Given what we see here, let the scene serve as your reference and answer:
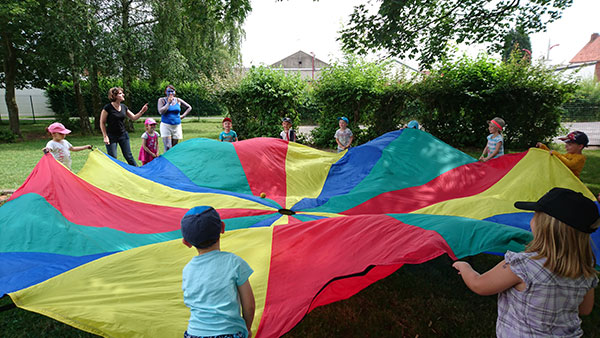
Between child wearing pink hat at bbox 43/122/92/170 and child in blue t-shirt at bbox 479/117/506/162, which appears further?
child in blue t-shirt at bbox 479/117/506/162

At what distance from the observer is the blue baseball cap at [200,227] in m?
1.46

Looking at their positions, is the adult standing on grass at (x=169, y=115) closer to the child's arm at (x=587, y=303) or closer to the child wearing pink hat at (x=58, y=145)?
the child wearing pink hat at (x=58, y=145)

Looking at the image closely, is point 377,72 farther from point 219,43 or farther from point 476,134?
point 219,43

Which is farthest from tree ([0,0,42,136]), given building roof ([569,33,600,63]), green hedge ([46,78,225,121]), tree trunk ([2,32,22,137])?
building roof ([569,33,600,63])

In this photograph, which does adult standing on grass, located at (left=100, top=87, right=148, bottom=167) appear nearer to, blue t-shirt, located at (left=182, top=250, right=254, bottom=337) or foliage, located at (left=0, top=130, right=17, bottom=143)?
blue t-shirt, located at (left=182, top=250, right=254, bottom=337)

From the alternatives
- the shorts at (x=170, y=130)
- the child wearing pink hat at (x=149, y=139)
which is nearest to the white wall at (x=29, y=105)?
the shorts at (x=170, y=130)

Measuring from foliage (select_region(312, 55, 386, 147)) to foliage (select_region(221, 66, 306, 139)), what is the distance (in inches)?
27.8

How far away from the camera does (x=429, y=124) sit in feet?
29.4

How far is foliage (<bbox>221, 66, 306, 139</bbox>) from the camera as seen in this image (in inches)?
386

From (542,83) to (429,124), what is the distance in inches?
102

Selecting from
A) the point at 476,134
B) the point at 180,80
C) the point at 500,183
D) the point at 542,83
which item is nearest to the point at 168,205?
the point at 500,183

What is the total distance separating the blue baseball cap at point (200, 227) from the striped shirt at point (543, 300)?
3.83 feet

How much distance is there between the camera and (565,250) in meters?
1.24

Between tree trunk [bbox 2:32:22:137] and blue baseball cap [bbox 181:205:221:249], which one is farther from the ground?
tree trunk [bbox 2:32:22:137]
